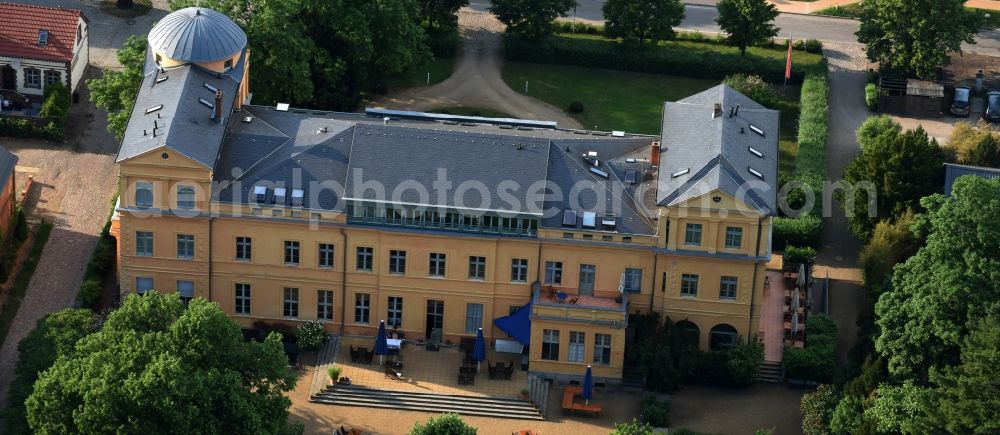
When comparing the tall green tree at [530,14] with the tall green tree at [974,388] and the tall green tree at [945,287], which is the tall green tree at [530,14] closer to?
the tall green tree at [945,287]

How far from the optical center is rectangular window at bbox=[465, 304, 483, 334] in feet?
432

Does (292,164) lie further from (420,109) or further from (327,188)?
(420,109)

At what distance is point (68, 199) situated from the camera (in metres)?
143

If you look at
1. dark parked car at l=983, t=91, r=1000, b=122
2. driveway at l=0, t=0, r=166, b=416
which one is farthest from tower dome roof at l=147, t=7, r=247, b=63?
dark parked car at l=983, t=91, r=1000, b=122

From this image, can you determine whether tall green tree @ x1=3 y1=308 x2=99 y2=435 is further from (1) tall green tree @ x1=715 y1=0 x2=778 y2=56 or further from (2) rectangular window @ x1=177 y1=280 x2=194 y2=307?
(1) tall green tree @ x1=715 y1=0 x2=778 y2=56

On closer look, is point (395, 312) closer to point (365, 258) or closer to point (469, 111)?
point (365, 258)

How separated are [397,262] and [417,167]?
19.6 ft

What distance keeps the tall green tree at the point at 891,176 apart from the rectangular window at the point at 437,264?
29098 millimetres

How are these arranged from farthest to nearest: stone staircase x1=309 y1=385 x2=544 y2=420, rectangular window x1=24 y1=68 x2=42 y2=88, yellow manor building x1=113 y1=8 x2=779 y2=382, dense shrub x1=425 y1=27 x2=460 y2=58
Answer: dense shrub x1=425 y1=27 x2=460 y2=58 → rectangular window x1=24 y1=68 x2=42 y2=88 → yellow manor building x1=113 y1=8 x2=779 y2=382 → stone staircase x1=309 y1=385 x2=544 y2=420

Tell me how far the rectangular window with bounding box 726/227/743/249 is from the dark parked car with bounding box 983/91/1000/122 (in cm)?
3757

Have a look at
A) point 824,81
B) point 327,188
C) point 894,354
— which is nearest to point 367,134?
point 327,188

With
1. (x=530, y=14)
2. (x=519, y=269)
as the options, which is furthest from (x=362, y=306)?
(x=530, y=14)

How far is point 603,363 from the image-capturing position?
129625 millimetres

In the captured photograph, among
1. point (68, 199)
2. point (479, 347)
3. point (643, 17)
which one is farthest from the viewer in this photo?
point (643, 17)
